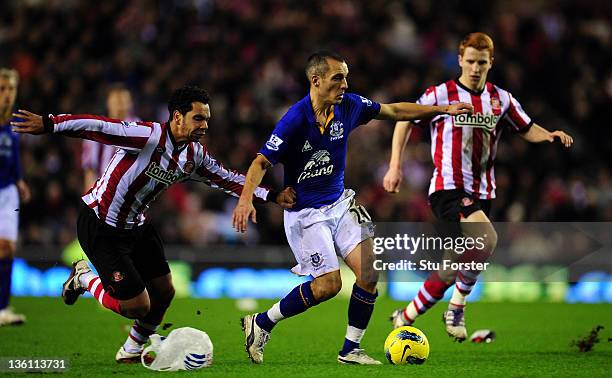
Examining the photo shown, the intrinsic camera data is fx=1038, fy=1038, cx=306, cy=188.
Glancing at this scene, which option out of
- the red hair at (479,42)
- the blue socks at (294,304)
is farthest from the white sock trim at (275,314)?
the red hair at (479,42)

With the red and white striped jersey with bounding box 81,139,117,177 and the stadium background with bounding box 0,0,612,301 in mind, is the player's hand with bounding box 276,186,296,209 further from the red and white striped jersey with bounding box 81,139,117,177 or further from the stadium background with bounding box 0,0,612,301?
the stadium background with bounding box 0,0,612,301

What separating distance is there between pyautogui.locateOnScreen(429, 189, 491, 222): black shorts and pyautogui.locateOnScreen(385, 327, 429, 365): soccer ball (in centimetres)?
152

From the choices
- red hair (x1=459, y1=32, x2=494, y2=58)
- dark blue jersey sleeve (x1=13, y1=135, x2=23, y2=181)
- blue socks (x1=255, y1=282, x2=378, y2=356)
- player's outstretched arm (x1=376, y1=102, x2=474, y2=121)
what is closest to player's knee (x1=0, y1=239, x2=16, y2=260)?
dark blue jersey sleeve (x1=13, y1=135, x2=23, y2=181)

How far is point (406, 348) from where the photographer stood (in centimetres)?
723

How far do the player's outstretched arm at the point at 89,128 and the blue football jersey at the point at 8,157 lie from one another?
344 centimetres

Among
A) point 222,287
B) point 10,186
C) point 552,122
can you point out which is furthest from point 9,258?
point 552,122

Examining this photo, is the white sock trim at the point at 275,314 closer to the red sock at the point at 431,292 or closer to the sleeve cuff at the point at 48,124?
the red sock at the point at 431,292

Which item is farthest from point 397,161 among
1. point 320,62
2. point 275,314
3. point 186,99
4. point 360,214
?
point 186,99

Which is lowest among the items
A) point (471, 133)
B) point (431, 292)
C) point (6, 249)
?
point (6, 249)

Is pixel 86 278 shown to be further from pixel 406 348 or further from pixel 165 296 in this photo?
pixel 406 348

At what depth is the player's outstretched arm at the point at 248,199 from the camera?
655cm

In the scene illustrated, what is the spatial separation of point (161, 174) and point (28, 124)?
1.10m

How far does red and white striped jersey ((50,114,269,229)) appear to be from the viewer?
6.94 m

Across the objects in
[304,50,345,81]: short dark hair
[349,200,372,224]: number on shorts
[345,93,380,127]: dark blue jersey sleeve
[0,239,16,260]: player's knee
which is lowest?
[0,239,16,260]: player's knee
